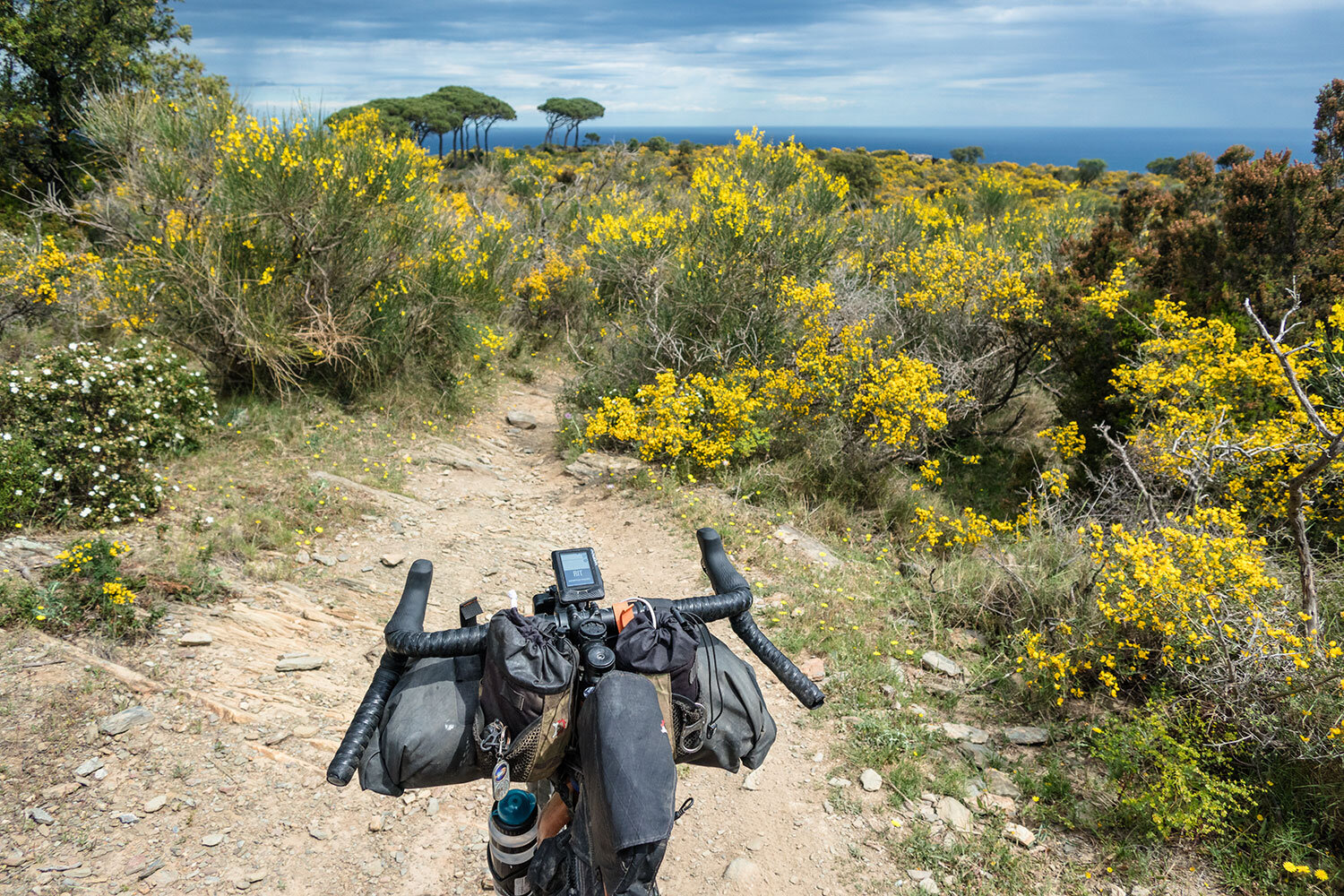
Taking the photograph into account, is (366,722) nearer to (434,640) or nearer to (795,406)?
(434,640)

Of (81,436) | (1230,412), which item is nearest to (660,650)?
(81,436)

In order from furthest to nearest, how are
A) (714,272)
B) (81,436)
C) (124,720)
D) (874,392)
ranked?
1. (714,272)
2. (874,392)
3. (81,436)
4. (124,720)

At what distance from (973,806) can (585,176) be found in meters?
16.3

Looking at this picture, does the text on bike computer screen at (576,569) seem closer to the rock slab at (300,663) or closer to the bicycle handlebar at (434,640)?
the bicycle handlebar at (434,640)

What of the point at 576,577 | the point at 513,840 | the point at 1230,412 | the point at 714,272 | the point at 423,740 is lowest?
the point at 513,840

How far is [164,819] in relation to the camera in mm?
2654

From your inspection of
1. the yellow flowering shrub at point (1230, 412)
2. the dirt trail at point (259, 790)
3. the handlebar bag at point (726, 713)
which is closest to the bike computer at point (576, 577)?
the handlebar bag at point (726, 713)

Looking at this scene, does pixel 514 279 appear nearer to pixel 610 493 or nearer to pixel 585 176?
pixel 610 493

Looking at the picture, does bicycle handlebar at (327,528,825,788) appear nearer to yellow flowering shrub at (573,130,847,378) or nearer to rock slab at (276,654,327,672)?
rock slab at (276,654,327,672)

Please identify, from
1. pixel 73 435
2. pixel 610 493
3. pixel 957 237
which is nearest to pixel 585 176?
pixel 957 237

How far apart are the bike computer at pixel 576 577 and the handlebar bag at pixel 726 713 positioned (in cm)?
26

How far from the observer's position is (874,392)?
6.50 meters

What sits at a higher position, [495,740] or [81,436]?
[495,740]

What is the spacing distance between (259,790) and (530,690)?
230cm
